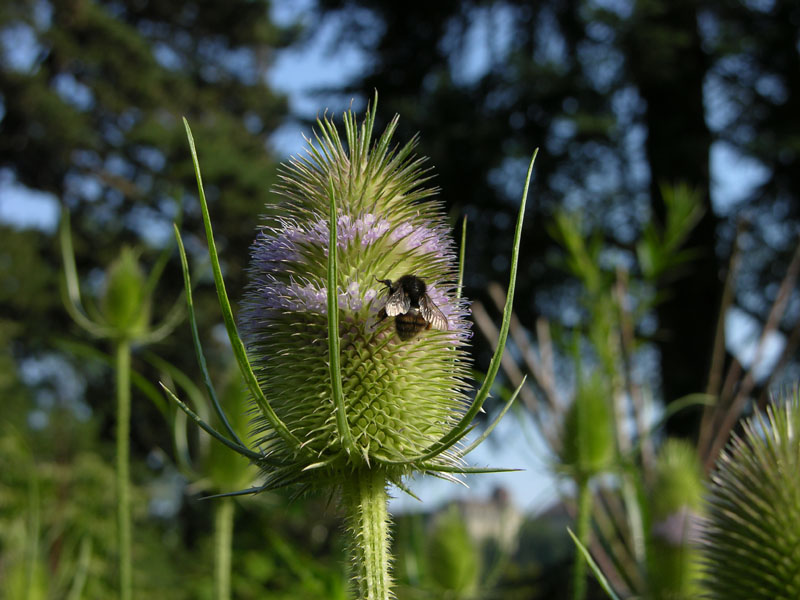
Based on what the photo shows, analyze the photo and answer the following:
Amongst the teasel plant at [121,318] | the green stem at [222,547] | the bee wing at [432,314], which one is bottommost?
the green stem at [222,547]

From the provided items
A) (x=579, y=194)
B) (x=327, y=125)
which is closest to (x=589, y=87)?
(x=579, y=194)

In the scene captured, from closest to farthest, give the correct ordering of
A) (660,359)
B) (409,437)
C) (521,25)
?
(409,437) < (660,359) < (521,25)

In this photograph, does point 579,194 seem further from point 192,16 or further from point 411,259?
point 192,16

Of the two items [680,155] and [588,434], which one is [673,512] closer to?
[588,434]

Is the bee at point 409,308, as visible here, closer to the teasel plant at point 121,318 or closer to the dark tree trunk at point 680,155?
the teasel plant at point 121,318

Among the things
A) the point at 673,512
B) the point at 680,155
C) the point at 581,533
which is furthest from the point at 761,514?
the point at 680,155

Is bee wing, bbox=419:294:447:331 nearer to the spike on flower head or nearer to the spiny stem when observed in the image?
the spike on flower head

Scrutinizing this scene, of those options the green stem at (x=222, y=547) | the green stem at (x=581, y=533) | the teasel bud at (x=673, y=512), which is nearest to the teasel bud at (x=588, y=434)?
the green stem at (x=581, y=533)

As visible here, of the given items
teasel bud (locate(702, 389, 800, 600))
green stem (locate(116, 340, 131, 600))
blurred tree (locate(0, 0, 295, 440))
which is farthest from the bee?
blurred tree (locate(0, 0, 295, 440))
